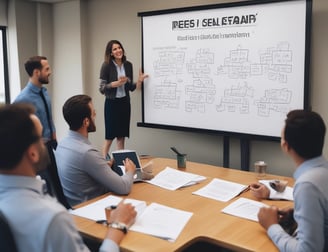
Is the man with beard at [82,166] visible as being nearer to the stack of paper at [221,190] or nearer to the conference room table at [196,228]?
the conference room table at [196,228]

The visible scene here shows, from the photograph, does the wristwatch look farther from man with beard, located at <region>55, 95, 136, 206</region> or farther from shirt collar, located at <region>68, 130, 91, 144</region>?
shirt collar, located at <region>68, 130, 91, 144</region>

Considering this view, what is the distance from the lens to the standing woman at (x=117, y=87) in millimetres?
4223

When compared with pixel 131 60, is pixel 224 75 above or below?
below

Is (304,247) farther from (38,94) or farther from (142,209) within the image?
(38,94)

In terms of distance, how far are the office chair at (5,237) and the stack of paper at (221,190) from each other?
131 cm

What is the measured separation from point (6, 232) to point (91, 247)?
0.83 metres

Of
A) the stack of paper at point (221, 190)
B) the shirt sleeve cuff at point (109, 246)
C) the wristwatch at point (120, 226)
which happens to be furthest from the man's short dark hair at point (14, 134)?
the stack of paper at point (221, 190)

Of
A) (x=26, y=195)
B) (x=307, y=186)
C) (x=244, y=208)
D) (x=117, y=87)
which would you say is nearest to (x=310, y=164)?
(x=307, y=186)

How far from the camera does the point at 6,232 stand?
3.67 ft

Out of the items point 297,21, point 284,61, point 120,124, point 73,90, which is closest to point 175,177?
point 284,61

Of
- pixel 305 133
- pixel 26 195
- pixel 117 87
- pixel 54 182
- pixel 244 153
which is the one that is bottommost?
pixel 244 153

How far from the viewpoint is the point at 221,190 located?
7.70ft

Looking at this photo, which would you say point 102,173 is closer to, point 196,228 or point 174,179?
point 174,179

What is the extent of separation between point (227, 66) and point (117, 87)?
1.29 metres
